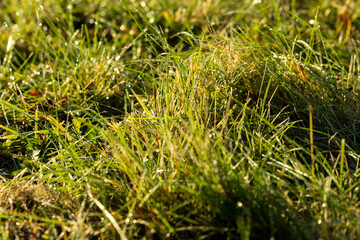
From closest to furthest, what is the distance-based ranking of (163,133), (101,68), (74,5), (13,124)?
(163,133) → (13,124) → (101,68) → (74,5)

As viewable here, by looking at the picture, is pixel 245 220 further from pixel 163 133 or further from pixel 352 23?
pixel 352 23

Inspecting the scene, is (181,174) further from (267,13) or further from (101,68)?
(267,13)

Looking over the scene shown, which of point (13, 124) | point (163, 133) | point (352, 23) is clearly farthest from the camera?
point (352, 23)

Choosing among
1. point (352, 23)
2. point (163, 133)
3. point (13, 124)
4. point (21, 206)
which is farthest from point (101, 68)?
point (352, 23)

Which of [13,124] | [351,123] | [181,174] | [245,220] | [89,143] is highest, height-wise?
[13,124]

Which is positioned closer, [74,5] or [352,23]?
[352,23]

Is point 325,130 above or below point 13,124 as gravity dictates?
below
